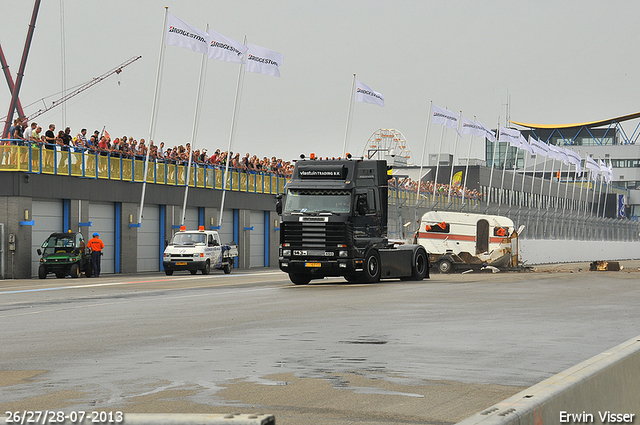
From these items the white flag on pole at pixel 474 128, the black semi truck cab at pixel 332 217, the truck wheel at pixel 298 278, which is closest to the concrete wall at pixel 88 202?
the truck wheel at pixel 298 278

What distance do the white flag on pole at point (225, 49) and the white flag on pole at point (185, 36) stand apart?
0.79 metres

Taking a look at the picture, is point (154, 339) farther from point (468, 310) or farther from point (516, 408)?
point (516, 408)

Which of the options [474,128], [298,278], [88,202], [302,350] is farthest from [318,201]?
[474,128]

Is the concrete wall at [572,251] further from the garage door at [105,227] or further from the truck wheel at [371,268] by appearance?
the truck wheel at [371,268]

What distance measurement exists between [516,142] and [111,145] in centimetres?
4681

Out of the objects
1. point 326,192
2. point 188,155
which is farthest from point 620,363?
point 188,155

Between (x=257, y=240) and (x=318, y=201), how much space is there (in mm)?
31136

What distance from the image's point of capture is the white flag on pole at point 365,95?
2265 inches

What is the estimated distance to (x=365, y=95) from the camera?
5812 cm

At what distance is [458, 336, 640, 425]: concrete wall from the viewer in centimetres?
505

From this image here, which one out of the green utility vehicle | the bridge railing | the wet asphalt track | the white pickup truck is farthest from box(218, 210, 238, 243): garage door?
the wet asphalt track

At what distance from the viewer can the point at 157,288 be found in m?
28.4

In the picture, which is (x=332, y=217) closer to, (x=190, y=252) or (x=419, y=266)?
(x=419, y=266)

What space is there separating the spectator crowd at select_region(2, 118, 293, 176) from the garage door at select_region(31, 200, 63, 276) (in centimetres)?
257
